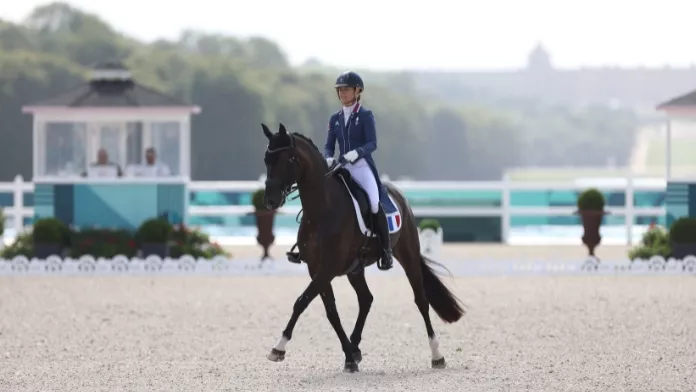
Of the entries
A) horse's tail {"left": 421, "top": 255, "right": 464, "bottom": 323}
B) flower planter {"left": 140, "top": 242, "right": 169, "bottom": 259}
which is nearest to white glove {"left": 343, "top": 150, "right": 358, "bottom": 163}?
horse's tail {"left": 421, "top": 255, "right": 464, "bottom": 323}

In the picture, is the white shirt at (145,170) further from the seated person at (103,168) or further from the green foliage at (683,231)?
the green foliage at (683,231)

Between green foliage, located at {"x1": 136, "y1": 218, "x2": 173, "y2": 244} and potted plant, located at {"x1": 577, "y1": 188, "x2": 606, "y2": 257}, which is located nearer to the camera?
green foliage, located at {"x1": 136, "y1": 218, "x2": 173, "y2": 244}

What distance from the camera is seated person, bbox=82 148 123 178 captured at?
23.8 metres

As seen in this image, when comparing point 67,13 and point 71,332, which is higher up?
point 67,13

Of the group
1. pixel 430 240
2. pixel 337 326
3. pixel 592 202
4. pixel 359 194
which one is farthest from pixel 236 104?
pixel 337 326

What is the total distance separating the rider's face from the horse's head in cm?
72

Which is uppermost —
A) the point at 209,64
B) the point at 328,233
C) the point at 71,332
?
the point at 209,64

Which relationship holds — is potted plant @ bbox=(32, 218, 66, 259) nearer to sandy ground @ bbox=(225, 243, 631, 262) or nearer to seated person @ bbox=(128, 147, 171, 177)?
seated person @ bbox=(128, 147, 171, 177)

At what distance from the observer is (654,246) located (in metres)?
23.0

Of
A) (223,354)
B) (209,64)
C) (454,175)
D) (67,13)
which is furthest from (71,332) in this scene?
(454,175)

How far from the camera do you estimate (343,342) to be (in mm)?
11859

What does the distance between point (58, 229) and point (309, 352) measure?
10192mm

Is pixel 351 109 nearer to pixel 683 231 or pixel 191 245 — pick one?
pixel 683 231

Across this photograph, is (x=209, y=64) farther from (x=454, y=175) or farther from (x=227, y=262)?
(x=227, y=262)
